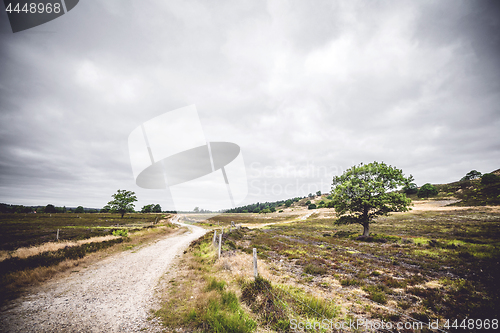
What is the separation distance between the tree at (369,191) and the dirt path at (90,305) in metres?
24.6

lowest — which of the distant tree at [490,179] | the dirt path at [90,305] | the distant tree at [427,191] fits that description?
the distant tree at [427,191]

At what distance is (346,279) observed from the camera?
415 inches

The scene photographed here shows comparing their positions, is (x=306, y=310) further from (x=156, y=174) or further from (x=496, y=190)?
(x=496, y=190)

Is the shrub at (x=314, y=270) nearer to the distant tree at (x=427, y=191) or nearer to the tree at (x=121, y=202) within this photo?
the tree at (x=121, y=202)

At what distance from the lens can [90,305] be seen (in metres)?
6.96

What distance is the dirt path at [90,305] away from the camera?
565 centimetres

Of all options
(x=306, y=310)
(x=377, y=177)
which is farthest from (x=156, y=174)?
(x=377, y=177)

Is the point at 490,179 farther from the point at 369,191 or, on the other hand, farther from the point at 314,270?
the point at 314,270

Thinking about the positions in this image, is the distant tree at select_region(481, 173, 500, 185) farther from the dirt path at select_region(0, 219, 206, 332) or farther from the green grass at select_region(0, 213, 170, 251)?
the green grass at select_region(0, 213, 170, 251)

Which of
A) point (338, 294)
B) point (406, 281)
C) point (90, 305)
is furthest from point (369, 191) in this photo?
point (90, 305)

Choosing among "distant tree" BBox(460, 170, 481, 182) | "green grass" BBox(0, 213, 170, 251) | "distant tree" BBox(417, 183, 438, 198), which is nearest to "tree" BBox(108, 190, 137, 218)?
"green grass" BBox(0, 213, 170, 251)

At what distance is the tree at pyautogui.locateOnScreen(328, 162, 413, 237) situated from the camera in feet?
76.1

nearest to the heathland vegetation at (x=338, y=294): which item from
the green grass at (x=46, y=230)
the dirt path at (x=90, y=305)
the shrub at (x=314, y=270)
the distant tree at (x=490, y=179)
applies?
the shrub at (x=314, y=270)

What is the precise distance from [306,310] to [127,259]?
1448 cm
